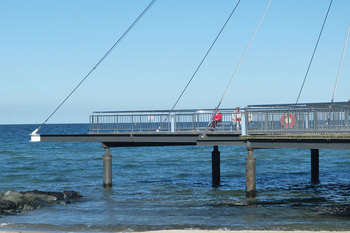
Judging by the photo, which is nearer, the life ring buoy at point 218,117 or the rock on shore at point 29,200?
the rock on shore at point 29,200

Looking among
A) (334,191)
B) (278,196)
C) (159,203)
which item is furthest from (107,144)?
(334,191)

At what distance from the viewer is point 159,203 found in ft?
104

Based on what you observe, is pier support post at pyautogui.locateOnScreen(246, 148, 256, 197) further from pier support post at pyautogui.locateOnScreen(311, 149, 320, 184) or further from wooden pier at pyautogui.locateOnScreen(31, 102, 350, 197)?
pier support post at pyautogui.locateOnScreen(311, 149, 320, 184)

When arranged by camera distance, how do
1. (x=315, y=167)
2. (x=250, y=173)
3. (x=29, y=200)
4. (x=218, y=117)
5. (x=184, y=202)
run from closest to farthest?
1. (x=29, y=200)
2. (x=250, y=173)
3. (x=184, y=202)
4. (x=218, y=117)
5. (x=315, y=167)

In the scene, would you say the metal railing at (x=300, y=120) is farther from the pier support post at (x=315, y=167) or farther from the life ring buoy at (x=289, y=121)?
the pier support post at (x=315, y=167)

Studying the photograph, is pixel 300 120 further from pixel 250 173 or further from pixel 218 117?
pixel 218 117

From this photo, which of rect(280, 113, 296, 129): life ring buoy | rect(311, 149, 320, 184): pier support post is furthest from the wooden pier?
rect(311, 149, 320, 184): pier support post

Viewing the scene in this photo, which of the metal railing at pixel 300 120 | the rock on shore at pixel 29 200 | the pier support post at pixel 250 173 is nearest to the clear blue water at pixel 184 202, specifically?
the pier support post at pixel 250 173

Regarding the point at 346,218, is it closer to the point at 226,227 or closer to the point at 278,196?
the point at 226,227

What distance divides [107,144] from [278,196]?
33.4 ft

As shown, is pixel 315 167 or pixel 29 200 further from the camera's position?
pixel 315 167

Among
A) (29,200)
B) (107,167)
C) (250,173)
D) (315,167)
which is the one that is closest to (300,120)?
(250,173)

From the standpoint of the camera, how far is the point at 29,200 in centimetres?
3005

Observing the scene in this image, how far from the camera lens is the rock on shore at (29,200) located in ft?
93.2
